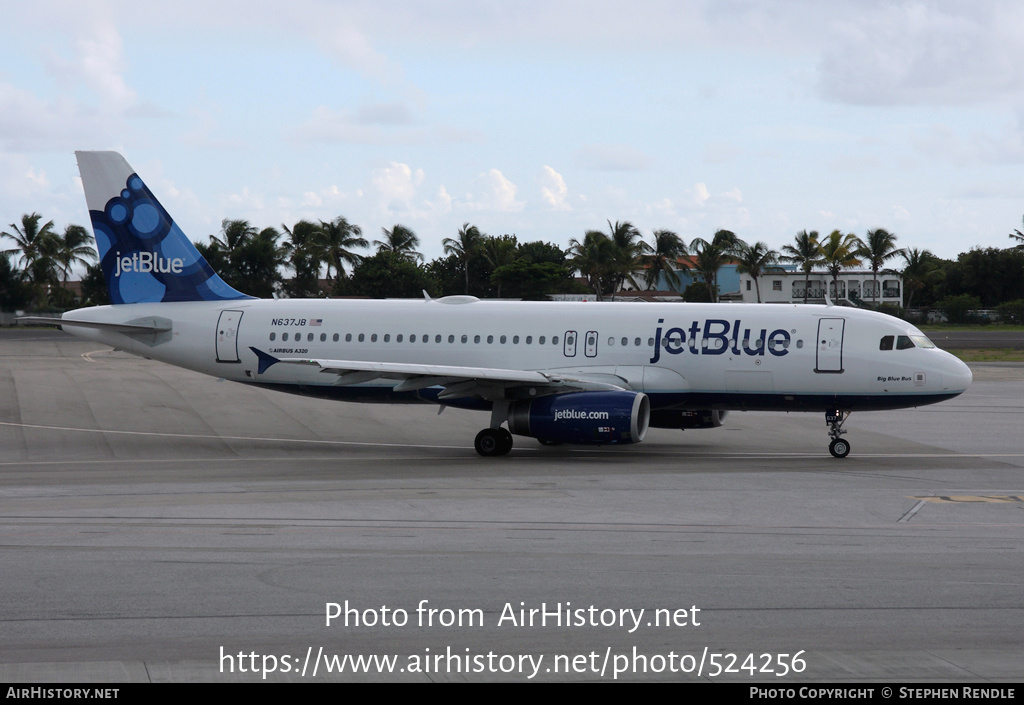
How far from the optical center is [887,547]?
48.4ft

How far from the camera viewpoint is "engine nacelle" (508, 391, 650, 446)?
23.1 metres

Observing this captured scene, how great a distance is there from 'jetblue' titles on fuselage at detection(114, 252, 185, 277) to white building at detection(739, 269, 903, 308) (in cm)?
9416

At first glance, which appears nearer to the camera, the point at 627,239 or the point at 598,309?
the point at 598,309

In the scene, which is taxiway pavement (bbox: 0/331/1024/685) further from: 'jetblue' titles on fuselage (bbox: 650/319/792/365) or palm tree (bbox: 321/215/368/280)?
palm tree (bbox: 321/215/368/280)

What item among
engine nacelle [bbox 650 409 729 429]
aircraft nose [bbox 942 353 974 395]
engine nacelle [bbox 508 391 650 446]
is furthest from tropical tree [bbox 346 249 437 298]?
aircraft nose [bbox 942 353 974 395]

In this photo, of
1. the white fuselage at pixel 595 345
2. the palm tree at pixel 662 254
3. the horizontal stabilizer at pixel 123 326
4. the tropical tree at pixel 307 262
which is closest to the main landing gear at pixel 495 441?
the white fuselage at pixel 595 345

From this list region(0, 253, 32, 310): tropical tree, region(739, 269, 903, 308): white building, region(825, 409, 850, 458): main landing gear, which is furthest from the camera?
region(739, 269, 903, 308): white building

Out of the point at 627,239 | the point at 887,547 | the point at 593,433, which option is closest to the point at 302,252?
the point at 627,239

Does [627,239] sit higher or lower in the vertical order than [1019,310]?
higher

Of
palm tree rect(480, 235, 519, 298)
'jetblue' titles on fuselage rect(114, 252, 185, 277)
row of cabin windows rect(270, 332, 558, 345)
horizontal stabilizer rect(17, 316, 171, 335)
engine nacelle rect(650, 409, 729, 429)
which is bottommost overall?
engine nacelle rect(650, 409, 729, 429)

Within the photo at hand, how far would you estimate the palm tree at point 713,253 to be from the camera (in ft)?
354

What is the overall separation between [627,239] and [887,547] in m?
97.9

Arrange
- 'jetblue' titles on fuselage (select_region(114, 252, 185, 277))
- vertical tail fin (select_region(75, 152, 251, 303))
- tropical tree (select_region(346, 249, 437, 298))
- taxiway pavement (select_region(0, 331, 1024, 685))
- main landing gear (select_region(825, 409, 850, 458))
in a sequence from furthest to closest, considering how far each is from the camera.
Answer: tropical tree (select_region(346, 249, 437, 298))
'jetblue' titles on fuselage (select_region(114, 252, 185, 277))
vertical tail fin (select_region(75, 152, 251, 303))
main landing gear (select_region(825, 409, 850, 458))
taxiway pavement (select_region(0, 331, 1024, 685))
